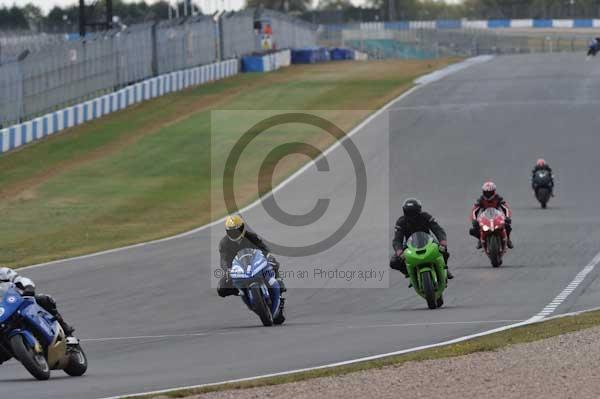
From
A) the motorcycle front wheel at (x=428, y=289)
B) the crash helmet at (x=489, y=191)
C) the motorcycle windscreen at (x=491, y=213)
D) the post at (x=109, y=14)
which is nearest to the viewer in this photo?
the motorcycle front wheel at (x=428, y=289)

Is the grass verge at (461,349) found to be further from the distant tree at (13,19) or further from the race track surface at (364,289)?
the distant tree at (13,19)

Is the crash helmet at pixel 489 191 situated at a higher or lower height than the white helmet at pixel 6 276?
lower

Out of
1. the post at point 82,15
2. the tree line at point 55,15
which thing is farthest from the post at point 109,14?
the tree line at point 55,15

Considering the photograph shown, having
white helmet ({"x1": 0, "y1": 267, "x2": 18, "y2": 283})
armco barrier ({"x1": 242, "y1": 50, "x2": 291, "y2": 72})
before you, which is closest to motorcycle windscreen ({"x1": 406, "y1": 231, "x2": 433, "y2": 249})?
white helmet ({"x1": 0, "y1": 267, "x2": 18, "y2": 283})

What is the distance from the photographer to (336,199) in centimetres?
3356

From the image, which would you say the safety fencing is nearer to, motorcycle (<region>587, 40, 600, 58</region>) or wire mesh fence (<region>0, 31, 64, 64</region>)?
motorcycle (<region>587, 40, 600, 58</region>)

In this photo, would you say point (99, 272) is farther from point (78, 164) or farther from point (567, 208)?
point (78, 164)

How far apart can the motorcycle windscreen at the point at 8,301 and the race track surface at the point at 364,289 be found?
71cm

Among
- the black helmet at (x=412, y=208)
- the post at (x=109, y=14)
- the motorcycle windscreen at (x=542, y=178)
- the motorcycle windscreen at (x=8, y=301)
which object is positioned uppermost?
the post at (x=109, y=14)

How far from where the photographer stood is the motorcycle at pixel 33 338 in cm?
1203

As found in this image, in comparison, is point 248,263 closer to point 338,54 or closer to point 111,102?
point 111,102

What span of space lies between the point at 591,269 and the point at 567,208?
10.0m

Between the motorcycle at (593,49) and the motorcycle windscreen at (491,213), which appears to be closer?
the motorcycle windscreen at (491,213)

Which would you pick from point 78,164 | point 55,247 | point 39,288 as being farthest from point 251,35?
point 39,288
